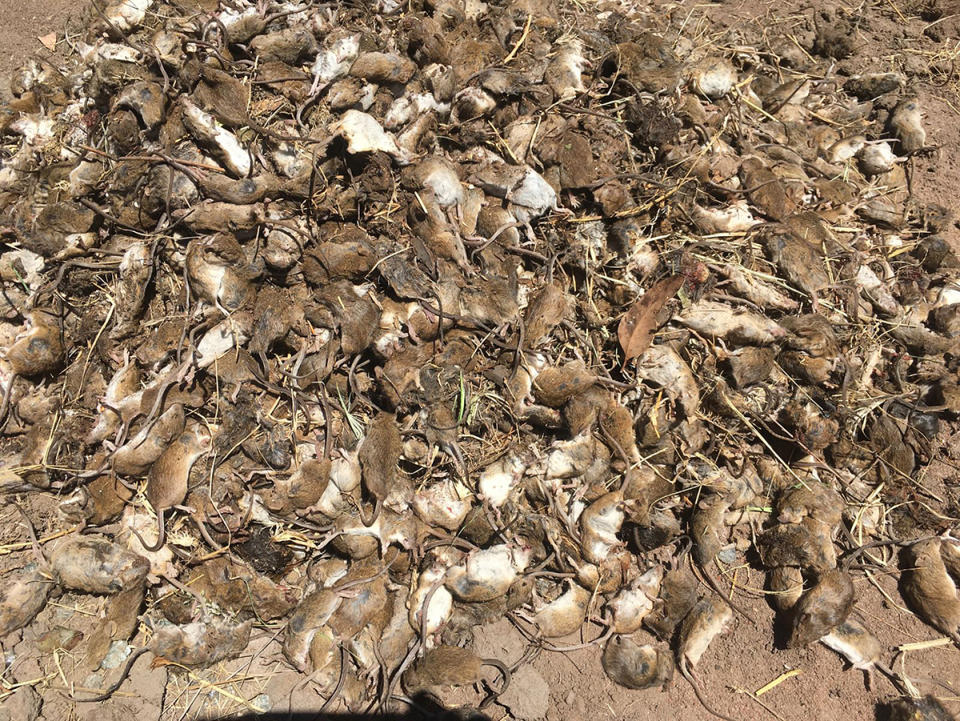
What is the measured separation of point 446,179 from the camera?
3.63m

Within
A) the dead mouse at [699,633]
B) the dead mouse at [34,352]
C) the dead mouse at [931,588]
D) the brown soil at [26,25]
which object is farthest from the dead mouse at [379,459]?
the brown soil at [26,25]

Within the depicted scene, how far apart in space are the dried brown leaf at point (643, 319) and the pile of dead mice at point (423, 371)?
0.06ft

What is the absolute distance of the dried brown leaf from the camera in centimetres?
352

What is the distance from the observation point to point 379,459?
127 inches

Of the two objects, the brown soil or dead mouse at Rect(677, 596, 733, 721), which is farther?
the brown soil

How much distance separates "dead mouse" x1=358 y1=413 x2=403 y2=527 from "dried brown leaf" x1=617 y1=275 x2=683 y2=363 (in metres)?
1.42

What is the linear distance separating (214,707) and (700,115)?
15.5 feet

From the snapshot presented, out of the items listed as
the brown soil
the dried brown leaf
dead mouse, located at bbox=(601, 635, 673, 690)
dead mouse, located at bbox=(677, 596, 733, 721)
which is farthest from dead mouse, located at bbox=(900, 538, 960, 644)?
the brown soil

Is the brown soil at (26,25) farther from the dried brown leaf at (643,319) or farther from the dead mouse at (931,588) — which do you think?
the dead mouse at (931,588)

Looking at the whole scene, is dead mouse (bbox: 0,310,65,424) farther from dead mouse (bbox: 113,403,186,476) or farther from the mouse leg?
the mouse leg

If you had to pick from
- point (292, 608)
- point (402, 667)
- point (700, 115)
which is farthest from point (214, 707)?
point (700, 115)

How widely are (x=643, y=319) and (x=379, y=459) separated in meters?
1.71

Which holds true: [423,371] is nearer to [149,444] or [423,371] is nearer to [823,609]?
[149,444]

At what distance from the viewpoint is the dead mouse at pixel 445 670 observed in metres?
3.06
